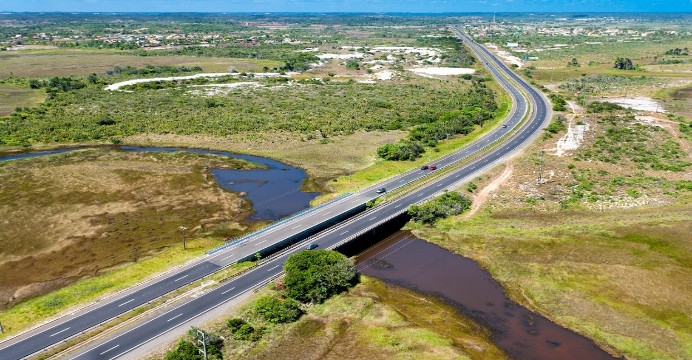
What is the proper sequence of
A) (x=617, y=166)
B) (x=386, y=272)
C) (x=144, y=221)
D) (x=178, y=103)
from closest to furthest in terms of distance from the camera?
(x=386, y=272) < (x=144, y=221) < (x=617, y=166) < (x=178, y=103)

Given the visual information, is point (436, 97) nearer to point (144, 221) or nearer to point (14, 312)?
point (144, 221)

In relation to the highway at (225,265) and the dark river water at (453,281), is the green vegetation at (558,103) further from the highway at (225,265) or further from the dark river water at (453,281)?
the dark river water at (453,281)

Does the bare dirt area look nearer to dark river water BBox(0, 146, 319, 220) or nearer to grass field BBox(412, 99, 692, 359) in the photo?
dark river water BBox(0, 146, 319, 220)

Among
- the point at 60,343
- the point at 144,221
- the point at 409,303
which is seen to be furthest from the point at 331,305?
the point at 144,221

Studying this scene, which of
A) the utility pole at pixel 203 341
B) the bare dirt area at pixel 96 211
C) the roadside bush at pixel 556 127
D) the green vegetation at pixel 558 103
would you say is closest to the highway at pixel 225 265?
the utility pole at pixel 203 341

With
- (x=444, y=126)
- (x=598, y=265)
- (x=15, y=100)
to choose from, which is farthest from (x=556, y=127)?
(x=15, y=100)
